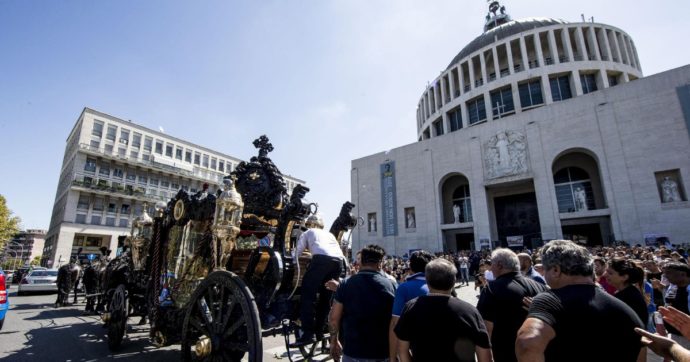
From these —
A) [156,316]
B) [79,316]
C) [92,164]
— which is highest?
[92,164]

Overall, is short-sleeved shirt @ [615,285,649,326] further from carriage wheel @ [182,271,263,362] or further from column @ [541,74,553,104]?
column @ [541,74,553,104]

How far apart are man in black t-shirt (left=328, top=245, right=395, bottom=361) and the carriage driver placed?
73 centimetres

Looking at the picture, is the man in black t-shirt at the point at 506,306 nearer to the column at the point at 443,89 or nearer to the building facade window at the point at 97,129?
the column at the point at 443,89

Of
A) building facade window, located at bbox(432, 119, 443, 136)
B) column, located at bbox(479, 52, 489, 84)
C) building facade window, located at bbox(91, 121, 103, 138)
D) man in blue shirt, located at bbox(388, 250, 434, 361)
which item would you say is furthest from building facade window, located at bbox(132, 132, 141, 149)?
man in blue shirt, located at bbox(388, 250, 434, 361)

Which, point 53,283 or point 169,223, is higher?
point 169,223

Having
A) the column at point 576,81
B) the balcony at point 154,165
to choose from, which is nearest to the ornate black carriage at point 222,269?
the balcony at point 154,165

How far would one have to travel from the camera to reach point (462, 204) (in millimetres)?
31844

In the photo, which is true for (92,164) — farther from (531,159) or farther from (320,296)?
(531,159)

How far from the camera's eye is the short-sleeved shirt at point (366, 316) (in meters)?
2.80

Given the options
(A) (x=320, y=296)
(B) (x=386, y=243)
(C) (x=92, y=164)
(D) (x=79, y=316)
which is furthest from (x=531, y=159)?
(C) (x=92, y=164)

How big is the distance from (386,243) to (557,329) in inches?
1240

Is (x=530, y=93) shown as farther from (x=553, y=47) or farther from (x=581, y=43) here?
(x=581, y=43)

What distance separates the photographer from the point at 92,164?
35219mm

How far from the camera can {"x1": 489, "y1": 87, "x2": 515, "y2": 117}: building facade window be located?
3441cm
